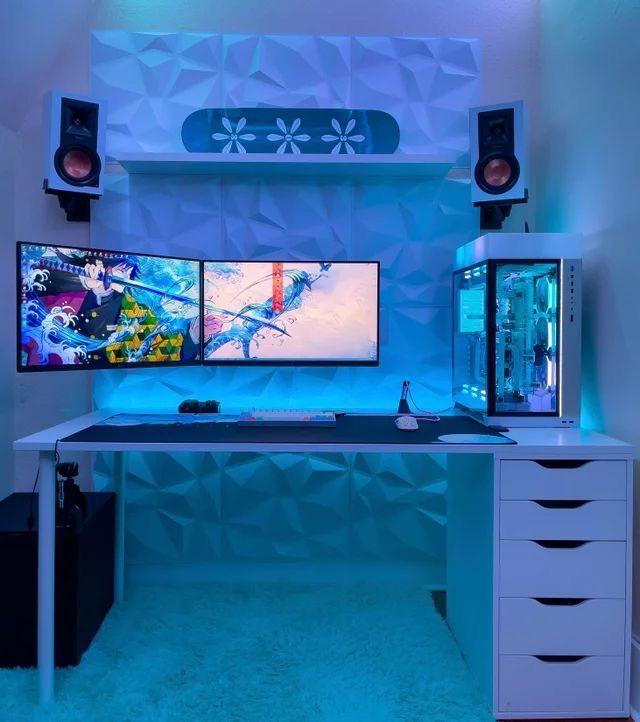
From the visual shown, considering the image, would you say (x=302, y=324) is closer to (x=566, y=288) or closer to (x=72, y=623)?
(x=566, y=288)

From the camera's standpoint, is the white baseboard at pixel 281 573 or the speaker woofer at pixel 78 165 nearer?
the speaker woofer at pixel 78 165

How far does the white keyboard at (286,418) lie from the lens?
6.50 feet

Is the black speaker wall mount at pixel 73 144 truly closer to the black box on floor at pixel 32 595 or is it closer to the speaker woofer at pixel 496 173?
the black box on floor at pixel 32 595

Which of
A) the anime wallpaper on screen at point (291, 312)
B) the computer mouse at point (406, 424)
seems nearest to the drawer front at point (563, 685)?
the computer mouse at point (406, 424)

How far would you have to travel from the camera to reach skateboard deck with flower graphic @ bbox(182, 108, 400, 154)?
2449mm

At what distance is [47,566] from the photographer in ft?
5.57

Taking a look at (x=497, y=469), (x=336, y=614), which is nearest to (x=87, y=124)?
(x=497, y=469)

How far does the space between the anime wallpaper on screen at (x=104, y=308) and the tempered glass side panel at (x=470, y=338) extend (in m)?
1.02

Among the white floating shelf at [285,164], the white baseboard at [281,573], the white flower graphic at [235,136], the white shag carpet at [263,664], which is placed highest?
the white flower graphic at [235,136]

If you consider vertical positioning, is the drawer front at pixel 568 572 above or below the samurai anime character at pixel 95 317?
below

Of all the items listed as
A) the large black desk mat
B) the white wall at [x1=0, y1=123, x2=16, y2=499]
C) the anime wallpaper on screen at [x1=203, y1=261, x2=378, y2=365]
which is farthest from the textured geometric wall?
the large black desk mat

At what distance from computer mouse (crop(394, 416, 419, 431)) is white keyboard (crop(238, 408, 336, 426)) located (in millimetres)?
217

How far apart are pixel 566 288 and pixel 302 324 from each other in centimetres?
94

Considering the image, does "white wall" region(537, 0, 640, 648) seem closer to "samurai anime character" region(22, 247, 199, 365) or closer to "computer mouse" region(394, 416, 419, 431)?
"computer mouse" region(394, 416, 419, 431)
